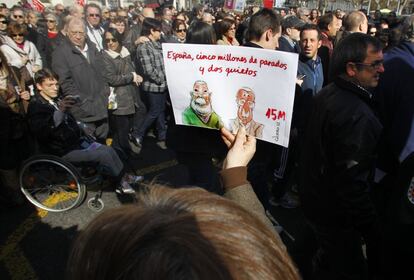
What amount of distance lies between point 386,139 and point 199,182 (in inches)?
55.3

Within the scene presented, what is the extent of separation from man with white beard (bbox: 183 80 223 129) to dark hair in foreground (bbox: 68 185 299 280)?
3.91 feet

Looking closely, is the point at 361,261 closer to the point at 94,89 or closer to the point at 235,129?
the point at 235,129

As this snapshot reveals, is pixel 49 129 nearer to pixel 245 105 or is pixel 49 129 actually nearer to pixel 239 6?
pixel 245 105

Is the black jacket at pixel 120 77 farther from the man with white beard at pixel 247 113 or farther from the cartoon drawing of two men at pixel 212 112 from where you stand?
the man with white beard at pixel 247 113

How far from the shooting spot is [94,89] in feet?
13.0

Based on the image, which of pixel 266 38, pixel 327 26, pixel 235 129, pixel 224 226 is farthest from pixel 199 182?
pixel 327 26

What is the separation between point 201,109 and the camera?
6.31ft

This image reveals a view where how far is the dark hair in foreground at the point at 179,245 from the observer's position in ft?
1.88

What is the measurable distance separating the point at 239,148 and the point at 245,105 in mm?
312

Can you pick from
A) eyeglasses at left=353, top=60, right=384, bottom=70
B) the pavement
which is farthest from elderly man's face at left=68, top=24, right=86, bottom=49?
eyeglasses at left=353, top=60, right=384, bottom=70

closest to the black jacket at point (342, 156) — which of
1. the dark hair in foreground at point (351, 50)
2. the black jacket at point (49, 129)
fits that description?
the dark hair in foreground at point (351, 50)

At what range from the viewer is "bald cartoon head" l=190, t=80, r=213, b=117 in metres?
1.85

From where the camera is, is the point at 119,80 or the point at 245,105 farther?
the point at 119,80

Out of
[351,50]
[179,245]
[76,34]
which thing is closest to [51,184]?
[76,34]
